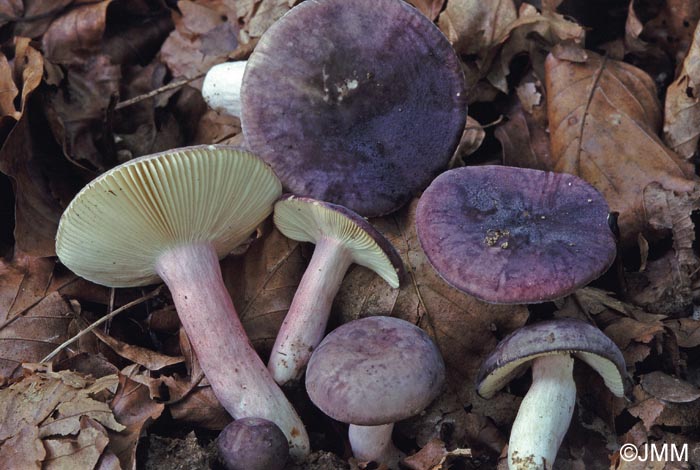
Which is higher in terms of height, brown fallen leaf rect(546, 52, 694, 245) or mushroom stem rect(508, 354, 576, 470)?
brown fallen leaf rect(546, 52, 694, 245)

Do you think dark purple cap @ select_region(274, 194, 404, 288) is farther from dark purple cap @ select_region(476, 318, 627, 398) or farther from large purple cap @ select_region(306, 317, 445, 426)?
dark purple cap @ select_region(476, 318, 627, 398)

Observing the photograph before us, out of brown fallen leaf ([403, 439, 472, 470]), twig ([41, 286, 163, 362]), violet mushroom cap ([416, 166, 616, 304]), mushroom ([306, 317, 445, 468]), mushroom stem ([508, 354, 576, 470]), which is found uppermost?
violet mushroom cap ([416, 166, 616, 304])

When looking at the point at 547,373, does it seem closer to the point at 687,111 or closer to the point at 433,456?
the point at 433,456

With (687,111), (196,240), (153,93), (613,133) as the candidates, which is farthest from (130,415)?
(687,111)

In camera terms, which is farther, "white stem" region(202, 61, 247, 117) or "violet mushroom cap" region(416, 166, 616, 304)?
"white stem" region(202, 61, 247, 117)

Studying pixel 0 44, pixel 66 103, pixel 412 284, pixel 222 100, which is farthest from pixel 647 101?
pixel 0 44

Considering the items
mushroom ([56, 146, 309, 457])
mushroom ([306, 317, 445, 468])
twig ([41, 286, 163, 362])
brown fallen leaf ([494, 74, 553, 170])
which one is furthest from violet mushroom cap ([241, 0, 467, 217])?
twig ([41, 286, 163, 362])

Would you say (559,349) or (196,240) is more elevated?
(196,240)
